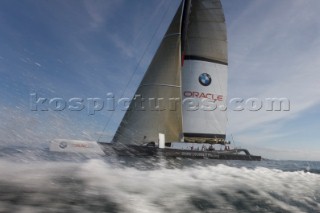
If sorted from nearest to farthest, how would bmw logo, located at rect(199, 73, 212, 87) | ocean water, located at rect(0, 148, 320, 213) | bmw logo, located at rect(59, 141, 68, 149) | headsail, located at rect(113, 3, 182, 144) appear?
ocean water, located at rect(0, 148, 320, 213)
bmw logo, located at rect(59, 141, 68, 149)
headsail, located at rect(113, 3, 182, 144)
bmw logo, located at rect(199, 73, 212, 87)

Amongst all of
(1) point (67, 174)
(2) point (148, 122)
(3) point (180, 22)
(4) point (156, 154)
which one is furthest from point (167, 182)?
(3) point (180, 22)

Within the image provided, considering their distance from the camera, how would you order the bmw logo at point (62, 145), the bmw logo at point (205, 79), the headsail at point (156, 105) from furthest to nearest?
the bmw logo at point (205, 79) < the headsail at point (156, 105) < the bmw logo at point (62, 145)

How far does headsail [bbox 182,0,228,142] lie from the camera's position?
107 ft

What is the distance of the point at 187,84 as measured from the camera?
32.8 meters

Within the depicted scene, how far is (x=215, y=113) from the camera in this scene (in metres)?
34.0

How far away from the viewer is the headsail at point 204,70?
107 feet

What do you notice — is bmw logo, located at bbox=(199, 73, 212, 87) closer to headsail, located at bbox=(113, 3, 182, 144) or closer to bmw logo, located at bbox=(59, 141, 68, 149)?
headsail, located at bbox=(113, 3, 182, 144)

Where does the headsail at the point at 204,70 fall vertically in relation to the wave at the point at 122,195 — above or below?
above

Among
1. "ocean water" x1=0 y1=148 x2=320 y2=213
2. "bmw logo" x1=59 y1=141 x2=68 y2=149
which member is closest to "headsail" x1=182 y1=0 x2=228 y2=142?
"bmw logo" x1=59 y1=141 x2=68 y2=149

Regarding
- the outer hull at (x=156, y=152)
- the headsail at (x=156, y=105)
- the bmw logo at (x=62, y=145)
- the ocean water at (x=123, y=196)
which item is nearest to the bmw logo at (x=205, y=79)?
the headsail at (x=156, y=105)

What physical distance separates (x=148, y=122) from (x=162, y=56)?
7.08m

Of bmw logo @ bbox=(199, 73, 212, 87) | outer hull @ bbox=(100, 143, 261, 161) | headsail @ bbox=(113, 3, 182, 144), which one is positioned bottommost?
outer hull @ bbox=(100, 143, 261, 161)

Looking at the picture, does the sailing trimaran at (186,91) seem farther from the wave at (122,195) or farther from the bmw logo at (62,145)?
the wave at (122,195)

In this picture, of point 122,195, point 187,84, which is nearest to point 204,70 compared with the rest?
point 187,84
